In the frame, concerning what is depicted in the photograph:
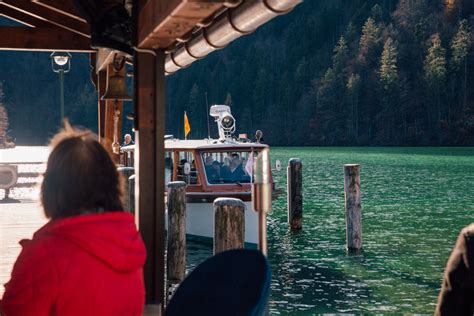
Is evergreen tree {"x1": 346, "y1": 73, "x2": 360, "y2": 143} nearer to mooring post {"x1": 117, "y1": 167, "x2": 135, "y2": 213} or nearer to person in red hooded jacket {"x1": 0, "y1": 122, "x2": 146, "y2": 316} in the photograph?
mooring post {"x1": 117, "y1": 167, "x2": 135, "y2": 213}

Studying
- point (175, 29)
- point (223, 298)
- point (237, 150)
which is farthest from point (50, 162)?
point (237, 150)

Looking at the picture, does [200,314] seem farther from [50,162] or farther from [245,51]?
[245,51]

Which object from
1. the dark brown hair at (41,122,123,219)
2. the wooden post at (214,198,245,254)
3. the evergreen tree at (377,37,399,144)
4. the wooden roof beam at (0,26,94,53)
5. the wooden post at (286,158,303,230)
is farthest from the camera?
the evergreen tree at (377,37,399,144)

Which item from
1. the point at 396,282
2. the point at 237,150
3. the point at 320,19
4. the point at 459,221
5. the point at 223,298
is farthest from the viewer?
the point at 320,19

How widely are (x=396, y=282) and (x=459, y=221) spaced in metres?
11.7

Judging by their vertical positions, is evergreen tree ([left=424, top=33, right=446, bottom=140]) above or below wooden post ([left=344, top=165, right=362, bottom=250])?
above

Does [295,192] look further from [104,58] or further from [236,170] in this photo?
[104,58]

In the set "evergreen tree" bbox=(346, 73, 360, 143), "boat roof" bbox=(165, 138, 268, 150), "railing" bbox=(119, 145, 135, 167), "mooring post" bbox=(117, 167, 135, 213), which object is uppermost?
"evergreen tree" bbox=(346, 73, 360, 143)

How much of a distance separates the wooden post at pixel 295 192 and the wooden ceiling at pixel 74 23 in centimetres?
1156

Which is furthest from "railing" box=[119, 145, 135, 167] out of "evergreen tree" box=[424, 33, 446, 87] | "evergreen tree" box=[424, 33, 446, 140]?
"evergreen tree" box=[424, 33, 446, 87]

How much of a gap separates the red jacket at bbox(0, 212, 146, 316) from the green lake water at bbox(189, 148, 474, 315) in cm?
1036

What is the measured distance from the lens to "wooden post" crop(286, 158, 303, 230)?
23.2m

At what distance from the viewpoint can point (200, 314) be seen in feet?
11.5

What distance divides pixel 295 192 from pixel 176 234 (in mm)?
8772
